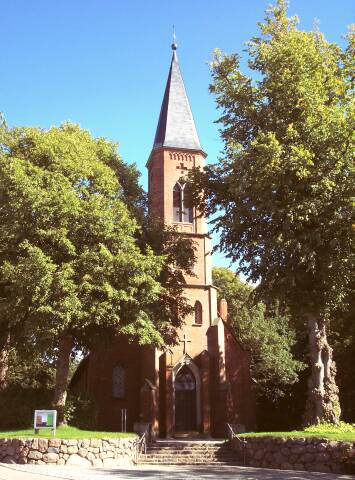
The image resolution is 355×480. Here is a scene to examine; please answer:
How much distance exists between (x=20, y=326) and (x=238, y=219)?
34.4 ft

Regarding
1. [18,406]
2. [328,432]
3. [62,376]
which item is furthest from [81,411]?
[328,432]

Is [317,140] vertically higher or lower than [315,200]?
higher

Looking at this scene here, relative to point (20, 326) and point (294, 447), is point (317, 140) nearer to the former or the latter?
point (294, 447)

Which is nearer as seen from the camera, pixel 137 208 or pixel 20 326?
pixel 20 326

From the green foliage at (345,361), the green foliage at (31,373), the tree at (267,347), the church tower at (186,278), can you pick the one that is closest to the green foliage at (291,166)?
the church tower at (186,278)

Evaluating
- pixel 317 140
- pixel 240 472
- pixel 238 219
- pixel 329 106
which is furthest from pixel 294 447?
pixel 329 106

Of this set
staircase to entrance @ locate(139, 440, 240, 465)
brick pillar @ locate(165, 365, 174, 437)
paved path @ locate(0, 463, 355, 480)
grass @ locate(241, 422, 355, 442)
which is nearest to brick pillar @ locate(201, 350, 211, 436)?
brick pillar @ locate(165, 365, 174, 437)

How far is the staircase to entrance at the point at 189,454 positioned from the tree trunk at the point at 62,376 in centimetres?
374

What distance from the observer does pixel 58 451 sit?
16781mm

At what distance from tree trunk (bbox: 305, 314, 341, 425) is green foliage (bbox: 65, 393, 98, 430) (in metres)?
9.75

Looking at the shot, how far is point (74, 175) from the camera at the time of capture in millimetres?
21750

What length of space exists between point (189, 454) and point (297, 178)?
11337 millimetres

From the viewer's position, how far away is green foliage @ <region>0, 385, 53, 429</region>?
68.1 feet

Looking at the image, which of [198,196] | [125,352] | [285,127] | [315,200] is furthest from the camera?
[125,352]
